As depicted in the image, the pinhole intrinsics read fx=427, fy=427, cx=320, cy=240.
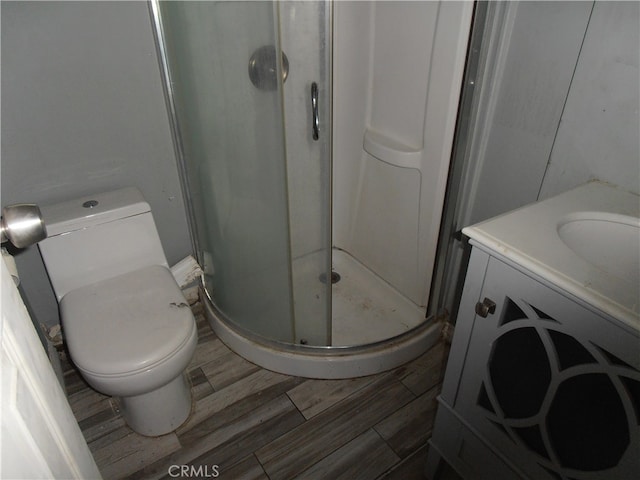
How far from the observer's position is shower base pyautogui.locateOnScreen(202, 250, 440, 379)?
5.34 ft

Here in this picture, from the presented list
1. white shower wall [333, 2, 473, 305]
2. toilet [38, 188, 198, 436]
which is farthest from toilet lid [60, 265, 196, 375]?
white shower wall [333, 2, 473, 305]

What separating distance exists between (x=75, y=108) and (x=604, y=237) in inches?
64.5

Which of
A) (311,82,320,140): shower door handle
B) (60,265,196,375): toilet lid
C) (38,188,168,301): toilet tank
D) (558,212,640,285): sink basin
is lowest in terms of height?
(60,265,196,375): toilet lid

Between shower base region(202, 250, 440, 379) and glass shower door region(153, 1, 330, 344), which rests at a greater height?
glass shower door region(153, 1, 330, 344)

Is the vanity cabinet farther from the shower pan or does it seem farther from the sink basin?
the shower pan

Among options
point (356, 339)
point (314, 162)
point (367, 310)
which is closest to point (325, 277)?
point (314, 162)

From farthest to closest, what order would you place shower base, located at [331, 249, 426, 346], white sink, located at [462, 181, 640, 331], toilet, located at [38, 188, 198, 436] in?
shower base, located at [331, 249, 426, 346], toilet, located at [38, 188, 198, 436], white sink, located at [462, 181, 640, 331]

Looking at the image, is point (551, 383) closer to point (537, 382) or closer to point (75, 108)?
point (537, 382)

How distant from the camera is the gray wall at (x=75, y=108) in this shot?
1.32 m

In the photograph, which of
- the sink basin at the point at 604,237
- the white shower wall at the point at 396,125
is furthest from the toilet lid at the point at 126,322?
the sink basin at the point at 604,237

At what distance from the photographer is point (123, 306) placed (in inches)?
54.9

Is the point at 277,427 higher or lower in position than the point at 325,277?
lower

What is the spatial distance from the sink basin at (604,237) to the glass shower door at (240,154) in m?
0.65

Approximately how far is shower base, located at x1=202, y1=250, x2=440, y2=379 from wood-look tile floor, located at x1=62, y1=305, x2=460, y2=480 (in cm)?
5
